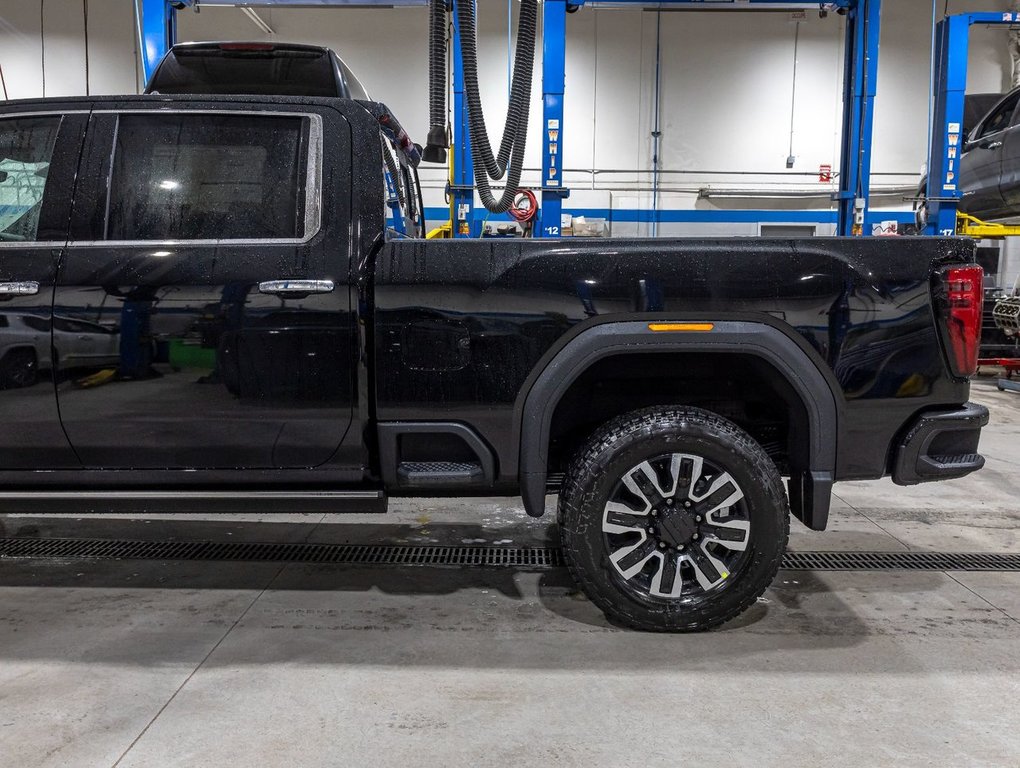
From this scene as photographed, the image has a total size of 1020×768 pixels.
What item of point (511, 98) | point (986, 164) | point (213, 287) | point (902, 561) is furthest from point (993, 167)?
point (213, 287)

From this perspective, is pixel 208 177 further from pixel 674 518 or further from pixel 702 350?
pixel 674 518

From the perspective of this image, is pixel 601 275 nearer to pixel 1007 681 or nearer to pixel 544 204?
pixel 1007 681

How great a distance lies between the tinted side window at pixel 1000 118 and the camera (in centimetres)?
864

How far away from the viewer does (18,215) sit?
2.77 metres

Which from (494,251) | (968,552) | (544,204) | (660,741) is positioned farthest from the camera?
(544,204)

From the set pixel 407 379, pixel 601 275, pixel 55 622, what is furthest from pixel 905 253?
pixel 55 622

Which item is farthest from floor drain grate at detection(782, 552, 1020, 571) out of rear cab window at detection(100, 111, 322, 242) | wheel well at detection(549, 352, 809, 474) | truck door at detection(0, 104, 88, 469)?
truck door at detection(0, 104, 88, 469)

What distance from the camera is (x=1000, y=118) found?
8.86m

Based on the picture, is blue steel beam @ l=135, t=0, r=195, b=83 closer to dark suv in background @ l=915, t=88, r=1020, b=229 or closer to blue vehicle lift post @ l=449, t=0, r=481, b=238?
blue vehicle lift post @ l=449, t=0, r=481, b=238

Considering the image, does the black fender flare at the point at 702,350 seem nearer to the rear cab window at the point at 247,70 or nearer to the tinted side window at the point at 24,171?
the tinted side window at the point at 24,171

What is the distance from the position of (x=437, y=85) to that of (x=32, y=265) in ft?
5.64

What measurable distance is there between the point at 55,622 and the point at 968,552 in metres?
4.00

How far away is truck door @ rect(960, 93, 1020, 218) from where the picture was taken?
28.3 feet

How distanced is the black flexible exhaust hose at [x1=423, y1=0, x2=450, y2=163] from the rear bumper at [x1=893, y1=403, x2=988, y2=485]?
7.10ft
